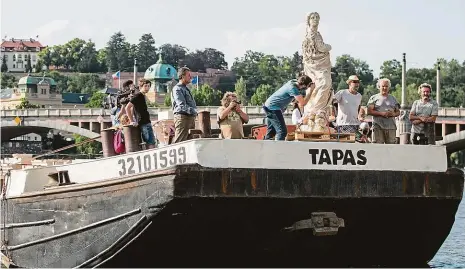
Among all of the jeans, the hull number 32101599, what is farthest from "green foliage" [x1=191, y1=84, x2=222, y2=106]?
the hull number 32101599

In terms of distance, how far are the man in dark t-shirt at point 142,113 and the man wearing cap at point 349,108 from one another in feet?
8.53

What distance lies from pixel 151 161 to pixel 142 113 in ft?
4.33

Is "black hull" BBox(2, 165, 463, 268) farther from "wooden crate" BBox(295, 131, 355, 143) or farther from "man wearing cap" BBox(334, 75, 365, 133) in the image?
"man wearing cap" BBox(334, 75, 365, 133)

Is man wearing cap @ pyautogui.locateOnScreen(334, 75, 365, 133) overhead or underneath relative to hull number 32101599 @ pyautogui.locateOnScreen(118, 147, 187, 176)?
overhead

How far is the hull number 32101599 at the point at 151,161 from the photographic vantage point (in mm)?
16109

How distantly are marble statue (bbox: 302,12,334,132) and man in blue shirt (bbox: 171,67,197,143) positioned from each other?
1.67 m

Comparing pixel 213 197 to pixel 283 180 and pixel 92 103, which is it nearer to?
pixel 283 180

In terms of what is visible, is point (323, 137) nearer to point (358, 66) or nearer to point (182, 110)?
point (182, 110)

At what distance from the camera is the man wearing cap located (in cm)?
1811

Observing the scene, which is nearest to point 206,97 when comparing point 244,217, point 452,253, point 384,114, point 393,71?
point 393,71

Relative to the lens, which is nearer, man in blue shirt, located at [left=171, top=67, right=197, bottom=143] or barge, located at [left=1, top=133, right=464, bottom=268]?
barge, located at [left=1, top=133, right=464, bottom=268]

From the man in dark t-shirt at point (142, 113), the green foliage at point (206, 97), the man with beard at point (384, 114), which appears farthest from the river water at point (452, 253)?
the green foliage at point (206, 97)

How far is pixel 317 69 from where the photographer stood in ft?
58.7

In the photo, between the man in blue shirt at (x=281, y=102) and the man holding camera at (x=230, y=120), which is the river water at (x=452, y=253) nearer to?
the man in blue shirt at (x=281, y=102)
